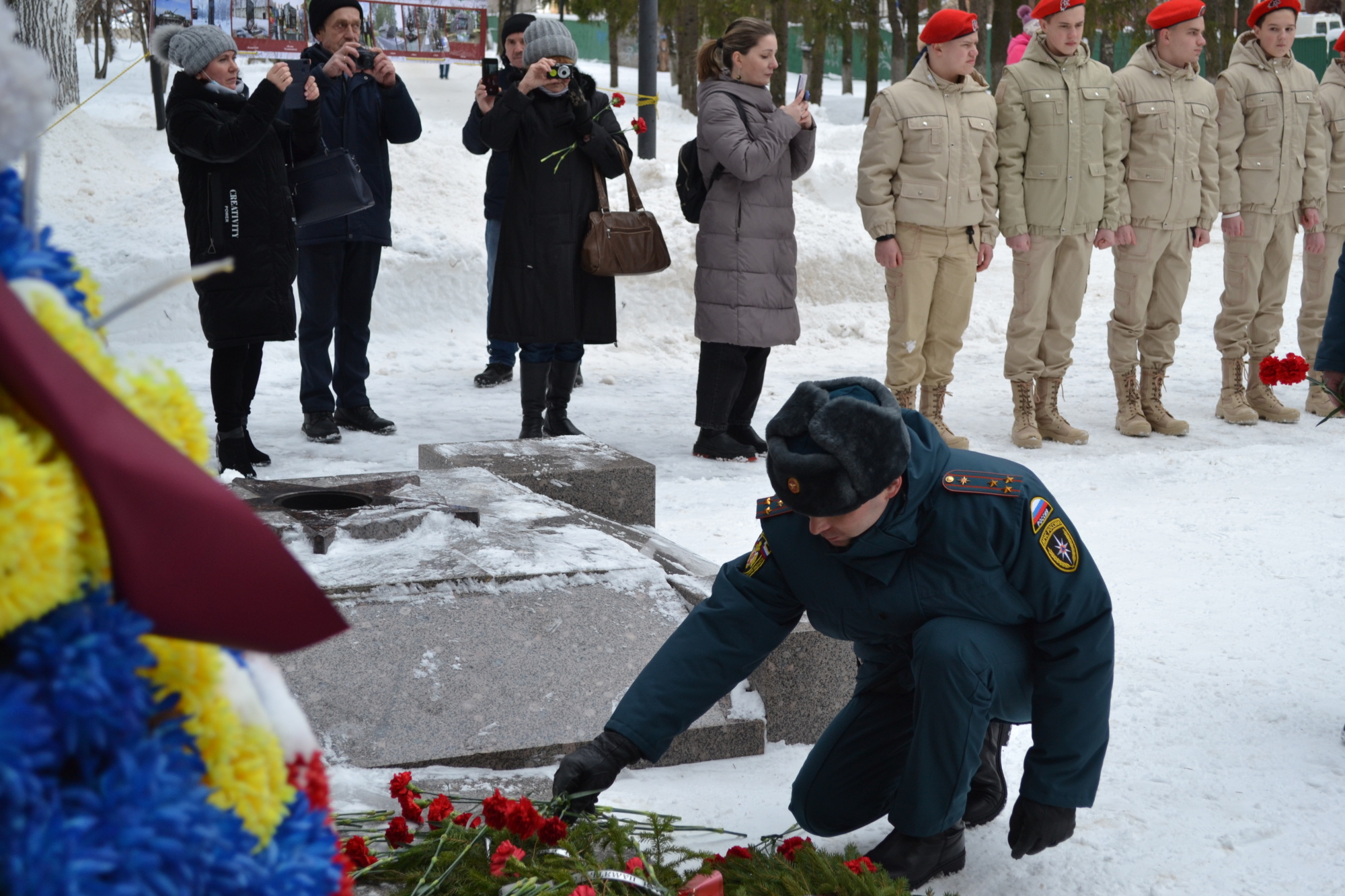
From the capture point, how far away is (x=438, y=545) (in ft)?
12.2

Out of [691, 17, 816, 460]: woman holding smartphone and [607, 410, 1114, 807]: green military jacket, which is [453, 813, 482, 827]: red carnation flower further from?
[691, 17, 816, 460]: woman holding smartphone

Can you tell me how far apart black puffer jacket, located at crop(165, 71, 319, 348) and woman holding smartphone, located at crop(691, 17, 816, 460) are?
188cm

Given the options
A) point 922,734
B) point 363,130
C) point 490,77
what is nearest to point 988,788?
point 922,734

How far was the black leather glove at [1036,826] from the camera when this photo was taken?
8.21 feet

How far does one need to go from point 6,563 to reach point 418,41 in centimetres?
897

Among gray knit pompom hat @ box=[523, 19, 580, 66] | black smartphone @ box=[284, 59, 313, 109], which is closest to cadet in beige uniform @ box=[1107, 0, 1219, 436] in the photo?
gray knit pompom hat @ box=[523, 19, 580, 66]

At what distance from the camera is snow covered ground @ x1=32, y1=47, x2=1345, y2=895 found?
2.91 metres

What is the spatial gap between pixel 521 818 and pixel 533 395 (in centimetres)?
401

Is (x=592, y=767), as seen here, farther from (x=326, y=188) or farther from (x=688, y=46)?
(x=688, y=46)

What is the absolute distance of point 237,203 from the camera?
520 centimetres

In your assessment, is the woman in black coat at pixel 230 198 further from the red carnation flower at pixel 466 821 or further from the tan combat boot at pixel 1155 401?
the tan combat boot at pixel 1155 401

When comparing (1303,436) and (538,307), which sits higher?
(538,307)

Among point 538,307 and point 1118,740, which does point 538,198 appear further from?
point 1118,740

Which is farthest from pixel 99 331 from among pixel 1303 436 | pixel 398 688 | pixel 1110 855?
pixel 1303 436
